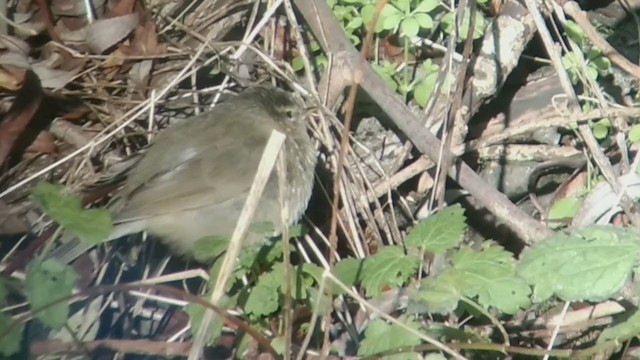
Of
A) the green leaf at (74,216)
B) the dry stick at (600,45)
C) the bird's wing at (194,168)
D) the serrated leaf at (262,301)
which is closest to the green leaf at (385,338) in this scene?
the serrated leaf at (262,301)

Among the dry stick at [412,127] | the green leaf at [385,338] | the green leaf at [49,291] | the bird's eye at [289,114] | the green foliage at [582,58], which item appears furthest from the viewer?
the bird's eye at [289,114]

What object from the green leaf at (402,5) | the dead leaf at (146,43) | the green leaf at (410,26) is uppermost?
the green leaf at (402,5)

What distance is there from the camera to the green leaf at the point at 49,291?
2.68 metres

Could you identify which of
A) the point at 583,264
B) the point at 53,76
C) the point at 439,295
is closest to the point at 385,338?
the point at 439,295

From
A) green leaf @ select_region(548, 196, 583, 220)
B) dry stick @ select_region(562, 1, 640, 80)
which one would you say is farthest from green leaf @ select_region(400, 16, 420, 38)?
green leaf @ select_region(548, 196, 583, 220)

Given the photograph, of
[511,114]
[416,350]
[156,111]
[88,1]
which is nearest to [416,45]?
[511,114]

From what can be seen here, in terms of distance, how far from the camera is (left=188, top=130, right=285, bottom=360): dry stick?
2.69m

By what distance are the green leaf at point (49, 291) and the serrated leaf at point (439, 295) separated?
2.93ft

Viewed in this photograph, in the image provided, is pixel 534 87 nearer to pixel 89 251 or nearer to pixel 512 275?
pixel 512 275

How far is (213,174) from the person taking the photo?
12.7 ft

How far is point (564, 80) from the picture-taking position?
3.52 metres

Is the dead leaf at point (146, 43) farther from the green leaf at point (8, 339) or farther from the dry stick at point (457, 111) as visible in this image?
the green leaf at point (8, 339)

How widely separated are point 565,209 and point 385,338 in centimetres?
128

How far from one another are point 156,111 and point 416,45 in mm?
1024
